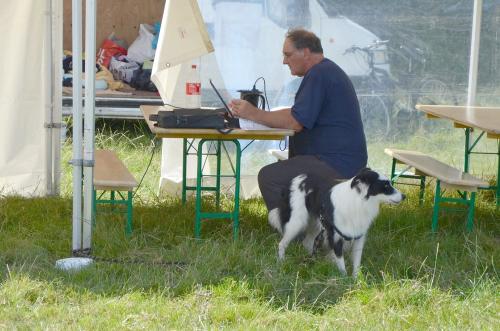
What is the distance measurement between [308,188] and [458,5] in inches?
119

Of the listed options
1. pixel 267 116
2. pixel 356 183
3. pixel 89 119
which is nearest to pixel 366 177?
pixel 356 183

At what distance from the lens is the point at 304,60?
5734 millimetres

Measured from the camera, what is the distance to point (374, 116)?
7.64 metres

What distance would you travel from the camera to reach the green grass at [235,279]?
4.29 metres

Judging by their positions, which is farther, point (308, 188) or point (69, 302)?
point (308, 188)

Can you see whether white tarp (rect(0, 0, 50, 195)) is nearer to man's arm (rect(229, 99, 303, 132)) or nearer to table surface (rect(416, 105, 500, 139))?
man's arm (rect(229, 99, 303, 132))

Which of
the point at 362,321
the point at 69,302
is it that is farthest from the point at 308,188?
the point at 69,302

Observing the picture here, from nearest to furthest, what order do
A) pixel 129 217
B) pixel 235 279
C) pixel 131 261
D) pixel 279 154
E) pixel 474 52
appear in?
pixel 235 279, pixel 131 261, pixel 129 217, pixel 279 154, pixel 474 52

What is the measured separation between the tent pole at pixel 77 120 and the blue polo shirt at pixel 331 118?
1.32 meters

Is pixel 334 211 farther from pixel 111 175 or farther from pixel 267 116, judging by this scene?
pixel 111 175

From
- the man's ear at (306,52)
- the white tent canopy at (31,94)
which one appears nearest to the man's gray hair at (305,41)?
the man's ear at (306,52)

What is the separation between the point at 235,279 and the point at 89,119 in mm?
1203

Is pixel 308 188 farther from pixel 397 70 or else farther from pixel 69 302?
pixel 397 70

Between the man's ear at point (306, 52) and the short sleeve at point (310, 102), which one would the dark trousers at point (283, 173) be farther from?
the man's ear at point (306, 52)
